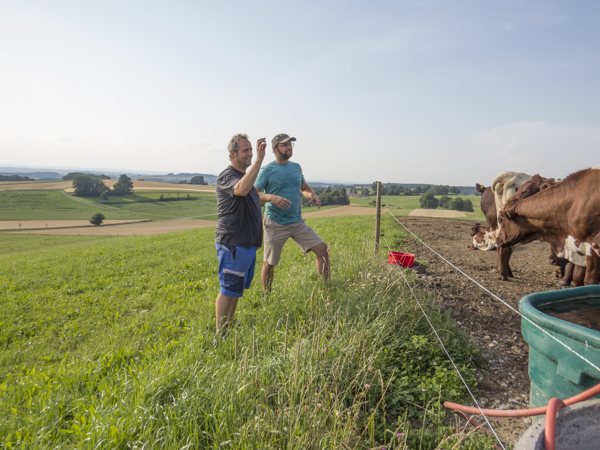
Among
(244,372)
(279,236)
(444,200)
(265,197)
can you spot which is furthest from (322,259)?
(444,200)

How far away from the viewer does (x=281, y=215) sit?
4.12m

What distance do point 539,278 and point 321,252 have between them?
418 centimetres

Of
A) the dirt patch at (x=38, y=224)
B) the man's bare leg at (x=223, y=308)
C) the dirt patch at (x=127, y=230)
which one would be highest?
the man's bare leg at (x=223, y=308)

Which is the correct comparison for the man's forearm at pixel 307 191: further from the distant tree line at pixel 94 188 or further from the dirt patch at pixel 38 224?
the distant tree line at pixel 94 188

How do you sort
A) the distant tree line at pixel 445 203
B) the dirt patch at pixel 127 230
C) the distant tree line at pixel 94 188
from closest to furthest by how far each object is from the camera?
the distant tree line at pixel 445 203 → the dirt patch at pixel 127 230 → the distant tree line at pixel 94 188

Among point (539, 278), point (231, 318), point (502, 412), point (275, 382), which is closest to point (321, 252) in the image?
point (231, 318)

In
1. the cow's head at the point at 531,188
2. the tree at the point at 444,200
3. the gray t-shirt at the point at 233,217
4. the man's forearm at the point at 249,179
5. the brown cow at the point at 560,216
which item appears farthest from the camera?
the tree at the point at 444,200

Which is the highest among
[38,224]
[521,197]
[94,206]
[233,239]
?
[521,197]

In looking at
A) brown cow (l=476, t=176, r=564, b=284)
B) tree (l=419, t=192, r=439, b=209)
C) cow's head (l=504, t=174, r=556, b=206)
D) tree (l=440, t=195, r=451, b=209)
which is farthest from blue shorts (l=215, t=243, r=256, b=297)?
tree (l=440, t=195, r=451, b=209)

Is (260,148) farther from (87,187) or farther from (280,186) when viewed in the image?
(87,187)

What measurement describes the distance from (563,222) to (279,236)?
3.70 meters

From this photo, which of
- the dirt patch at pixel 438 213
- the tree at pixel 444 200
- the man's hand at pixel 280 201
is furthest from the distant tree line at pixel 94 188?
the man's hand at pixel 280 201

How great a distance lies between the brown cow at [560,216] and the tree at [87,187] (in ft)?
287

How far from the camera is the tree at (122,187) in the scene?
78831 millimetres
